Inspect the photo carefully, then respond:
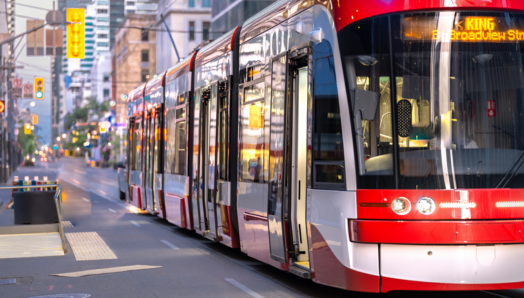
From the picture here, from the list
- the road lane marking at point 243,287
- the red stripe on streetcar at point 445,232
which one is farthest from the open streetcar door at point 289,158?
the red stripe on streetcar at point 445,232

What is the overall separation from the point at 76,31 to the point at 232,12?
1393 inches

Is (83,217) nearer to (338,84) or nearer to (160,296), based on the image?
(160,296)

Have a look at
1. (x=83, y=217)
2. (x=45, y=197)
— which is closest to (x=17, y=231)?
(x=45, y=197)

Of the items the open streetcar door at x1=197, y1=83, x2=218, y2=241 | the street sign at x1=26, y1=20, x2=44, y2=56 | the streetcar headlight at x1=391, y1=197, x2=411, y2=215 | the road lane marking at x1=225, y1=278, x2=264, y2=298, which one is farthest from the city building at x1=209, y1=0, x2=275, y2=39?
the streetcar headlight at x1=391, y1=197, x2=411, y2=215

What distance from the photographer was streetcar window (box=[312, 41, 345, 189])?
7793 mm

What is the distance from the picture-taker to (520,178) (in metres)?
7.44

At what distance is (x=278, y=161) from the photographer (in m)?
9.34

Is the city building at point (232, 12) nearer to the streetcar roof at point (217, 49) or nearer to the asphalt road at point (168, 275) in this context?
the streetcar roof at point (217, 49)

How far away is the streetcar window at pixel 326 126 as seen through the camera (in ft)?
25.6

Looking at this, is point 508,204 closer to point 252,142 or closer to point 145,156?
point 252,142

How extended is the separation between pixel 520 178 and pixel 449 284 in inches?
49.8

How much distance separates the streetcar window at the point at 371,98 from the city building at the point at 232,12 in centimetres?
4450

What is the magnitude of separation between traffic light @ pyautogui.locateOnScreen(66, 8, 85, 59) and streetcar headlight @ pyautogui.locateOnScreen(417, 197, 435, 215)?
1835 cm

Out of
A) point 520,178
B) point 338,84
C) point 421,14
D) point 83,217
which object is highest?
point 421,14
